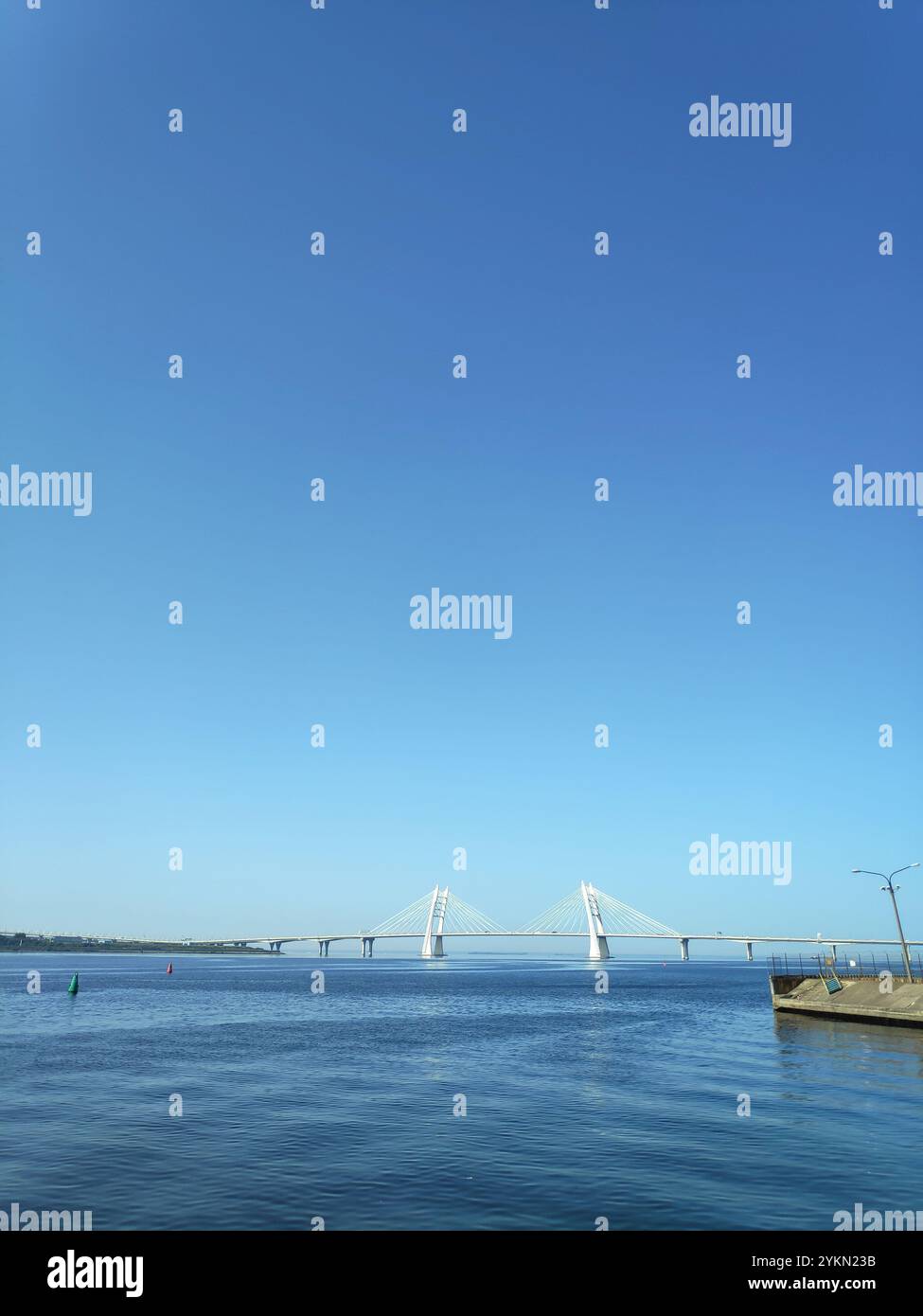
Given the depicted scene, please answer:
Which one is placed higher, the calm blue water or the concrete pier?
the calm blue water

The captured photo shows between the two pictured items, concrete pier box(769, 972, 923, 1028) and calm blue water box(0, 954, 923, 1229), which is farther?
concrete pier box(769, 972, 923, 1028)

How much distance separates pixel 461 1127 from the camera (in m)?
35.8

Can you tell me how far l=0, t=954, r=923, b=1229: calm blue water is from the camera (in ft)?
82.7

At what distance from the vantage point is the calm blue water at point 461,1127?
25219mm

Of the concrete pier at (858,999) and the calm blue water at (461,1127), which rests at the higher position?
the calm blue water at (461,1127)

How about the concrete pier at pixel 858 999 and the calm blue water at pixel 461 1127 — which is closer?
the calm blue water at pixel 461 1127

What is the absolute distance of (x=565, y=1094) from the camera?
144ft

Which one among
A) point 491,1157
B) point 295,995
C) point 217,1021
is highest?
point 491,1157
